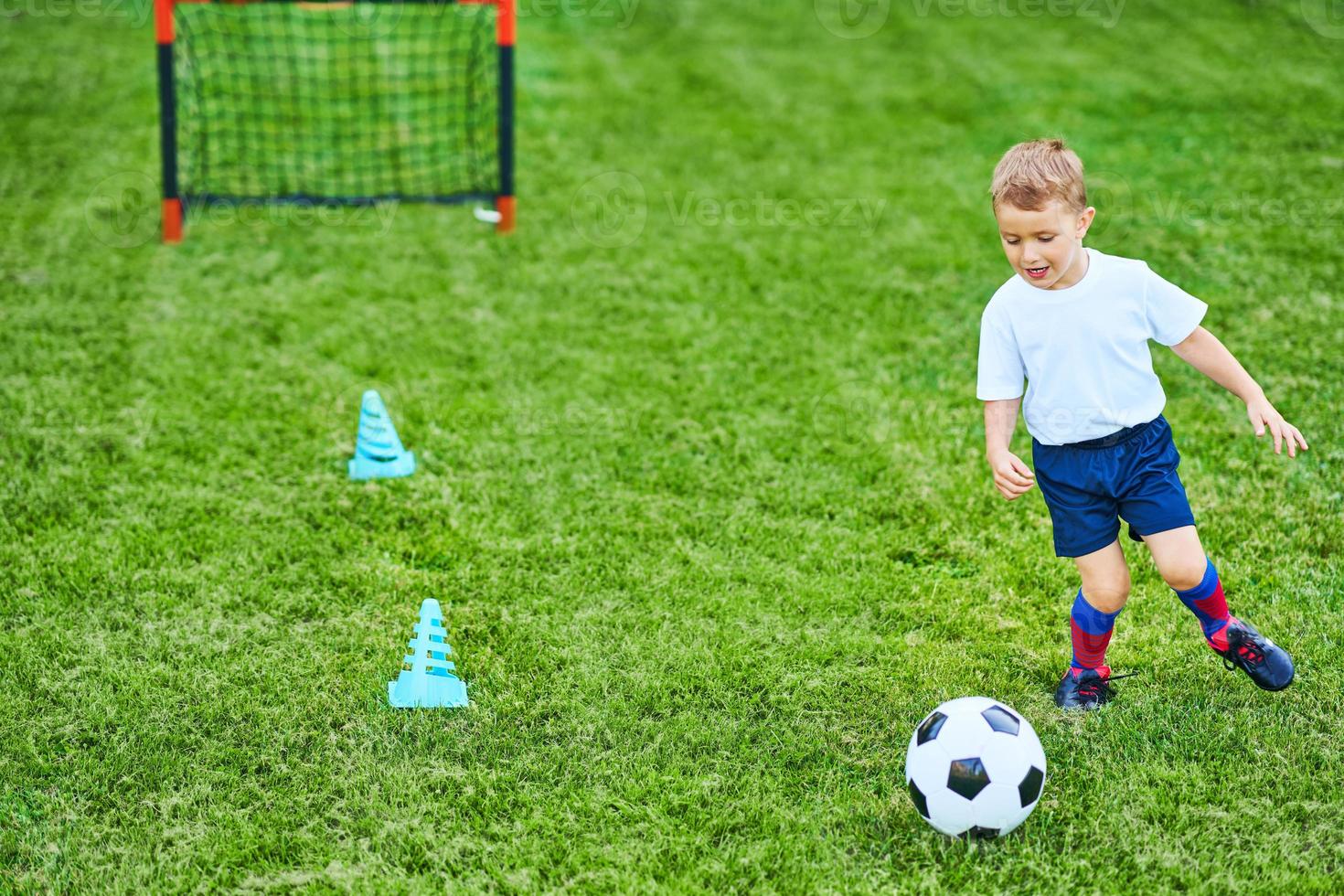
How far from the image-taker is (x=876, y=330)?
5.85 m

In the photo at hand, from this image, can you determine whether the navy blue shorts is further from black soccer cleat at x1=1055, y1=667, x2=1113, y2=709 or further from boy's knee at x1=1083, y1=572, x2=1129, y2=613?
black soccer cleat at x1=1055, y1=667, x2=1113, y2=709

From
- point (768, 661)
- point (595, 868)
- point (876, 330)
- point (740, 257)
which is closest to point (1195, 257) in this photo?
point (876, 330)

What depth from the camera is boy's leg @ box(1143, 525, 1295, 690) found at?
3.21 meters

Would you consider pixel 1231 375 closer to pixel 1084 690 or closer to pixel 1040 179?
pixel 1040 179

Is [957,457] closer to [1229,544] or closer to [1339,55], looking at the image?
[1229,544]

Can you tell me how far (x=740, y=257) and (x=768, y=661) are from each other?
3.40m

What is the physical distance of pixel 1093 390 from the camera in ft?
10.3
